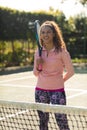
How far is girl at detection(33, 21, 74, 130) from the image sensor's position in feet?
14.8

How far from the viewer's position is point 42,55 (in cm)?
460

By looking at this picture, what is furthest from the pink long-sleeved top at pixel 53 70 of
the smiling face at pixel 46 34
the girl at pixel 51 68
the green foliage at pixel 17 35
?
the green foliage at pixel 17 35

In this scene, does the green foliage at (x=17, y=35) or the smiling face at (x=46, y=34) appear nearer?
the smiling face at (x=46, y=34)

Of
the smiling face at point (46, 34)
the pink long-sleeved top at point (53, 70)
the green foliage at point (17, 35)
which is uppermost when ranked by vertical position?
the smiling face at point (46, 34)

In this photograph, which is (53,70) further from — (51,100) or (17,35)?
(17,35)

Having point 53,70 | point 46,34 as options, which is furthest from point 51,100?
point 46,34

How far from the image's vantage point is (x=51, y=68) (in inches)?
180

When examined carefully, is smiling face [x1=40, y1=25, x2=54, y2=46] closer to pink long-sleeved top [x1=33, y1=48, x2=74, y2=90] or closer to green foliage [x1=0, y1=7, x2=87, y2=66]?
pink long-sleeved top [x1=33, y1=48, x2=74, y2=90]

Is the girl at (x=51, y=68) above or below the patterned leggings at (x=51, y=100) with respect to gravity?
above

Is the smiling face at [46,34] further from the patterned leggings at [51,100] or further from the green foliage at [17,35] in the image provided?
the green foliage at [17,35]

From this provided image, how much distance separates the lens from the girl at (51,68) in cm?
451

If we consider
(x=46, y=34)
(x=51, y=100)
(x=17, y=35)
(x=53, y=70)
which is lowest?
(x=17, y=35)

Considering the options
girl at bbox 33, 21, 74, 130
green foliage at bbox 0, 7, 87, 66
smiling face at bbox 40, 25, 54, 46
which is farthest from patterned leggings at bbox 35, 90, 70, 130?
green foliage at bbox 0, 7, 87, 66

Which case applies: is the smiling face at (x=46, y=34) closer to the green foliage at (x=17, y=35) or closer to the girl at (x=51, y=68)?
the girl at (x=51, y=68)
